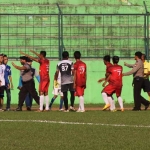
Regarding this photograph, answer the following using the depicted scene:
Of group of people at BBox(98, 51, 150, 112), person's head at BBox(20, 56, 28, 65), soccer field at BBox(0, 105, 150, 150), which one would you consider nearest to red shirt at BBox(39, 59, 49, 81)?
person's head at BBox(20, 56, 28, 65)

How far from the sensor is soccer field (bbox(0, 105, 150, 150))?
12117 millimetres

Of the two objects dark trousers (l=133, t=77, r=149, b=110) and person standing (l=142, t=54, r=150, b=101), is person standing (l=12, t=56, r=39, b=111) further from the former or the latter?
person standing (l=142, t=54, r=150, b=101)

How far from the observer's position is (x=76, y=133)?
14.3m

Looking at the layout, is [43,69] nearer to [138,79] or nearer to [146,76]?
[138,79]

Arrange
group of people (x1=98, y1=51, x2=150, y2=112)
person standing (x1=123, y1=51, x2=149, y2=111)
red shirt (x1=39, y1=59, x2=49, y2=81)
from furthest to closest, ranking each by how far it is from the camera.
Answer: person standing (x1=123, y1=51, x2=149, y2=111)
red shirt (x1=39, y1=59, x2=49, y2=81)
group of people (x1=98, y1=51, x2=150, y2=112)

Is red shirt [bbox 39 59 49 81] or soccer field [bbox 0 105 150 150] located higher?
red shirt [bbox 39 59 49 81]

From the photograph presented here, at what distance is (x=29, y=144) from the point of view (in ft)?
40.4

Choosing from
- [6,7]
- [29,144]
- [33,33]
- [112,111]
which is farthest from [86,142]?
[6,7]

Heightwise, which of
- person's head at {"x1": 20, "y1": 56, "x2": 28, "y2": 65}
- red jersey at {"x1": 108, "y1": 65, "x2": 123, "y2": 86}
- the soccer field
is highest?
person's head at {"x1": 20, "y1": 56, "x2": 28, "y2": 65}

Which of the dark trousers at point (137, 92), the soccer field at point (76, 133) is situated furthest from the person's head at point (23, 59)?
the soccer field at point (76, 133)

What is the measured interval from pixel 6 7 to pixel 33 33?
245 cm

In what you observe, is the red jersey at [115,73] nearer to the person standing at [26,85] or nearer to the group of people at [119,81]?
the group of people at [119,81]

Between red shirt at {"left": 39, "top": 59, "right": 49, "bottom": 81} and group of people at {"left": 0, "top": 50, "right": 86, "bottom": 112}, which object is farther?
red shirt at {"left": 39, "top": 59, "right": 49, "bottom": 81}

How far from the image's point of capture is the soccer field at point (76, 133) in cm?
1212
